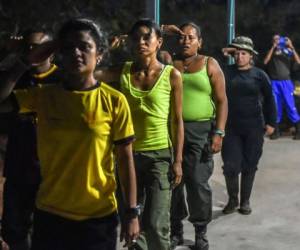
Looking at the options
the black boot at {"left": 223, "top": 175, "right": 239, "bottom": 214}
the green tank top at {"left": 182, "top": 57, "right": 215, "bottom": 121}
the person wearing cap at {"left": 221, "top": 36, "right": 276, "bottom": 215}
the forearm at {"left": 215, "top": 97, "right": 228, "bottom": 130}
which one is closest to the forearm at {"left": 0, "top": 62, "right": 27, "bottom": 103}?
the green tank top at {"left": 182, "top": 57, "right": 215, "bottom": 121}

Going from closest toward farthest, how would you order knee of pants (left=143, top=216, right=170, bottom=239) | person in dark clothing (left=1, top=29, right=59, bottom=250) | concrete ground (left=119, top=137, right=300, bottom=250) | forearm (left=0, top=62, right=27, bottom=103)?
forearm (left=0, top=62, right=27, bottom=103), person in dark clothing (left=1, top=29, right=59, bottom=250), knee of pants (left=143, top=216, right=170, bottom=239), concrete ground (left=119, top=137, right=300, bottom=250)

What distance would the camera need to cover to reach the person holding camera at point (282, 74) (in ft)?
39.8

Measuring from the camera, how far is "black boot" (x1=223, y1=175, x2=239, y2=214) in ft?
23.9

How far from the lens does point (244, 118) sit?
23.4 ft

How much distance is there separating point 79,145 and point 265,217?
3993 millimetres

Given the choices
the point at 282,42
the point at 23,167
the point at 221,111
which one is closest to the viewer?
the point at 23,167

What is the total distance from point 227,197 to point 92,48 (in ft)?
15.3

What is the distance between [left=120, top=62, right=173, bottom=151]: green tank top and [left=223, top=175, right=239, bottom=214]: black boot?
2311 mm

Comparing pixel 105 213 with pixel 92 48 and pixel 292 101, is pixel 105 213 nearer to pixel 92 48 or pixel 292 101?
pixel 92 48

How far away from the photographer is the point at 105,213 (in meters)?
3.67

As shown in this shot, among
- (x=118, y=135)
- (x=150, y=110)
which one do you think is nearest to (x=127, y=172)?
(x=118, y=135)

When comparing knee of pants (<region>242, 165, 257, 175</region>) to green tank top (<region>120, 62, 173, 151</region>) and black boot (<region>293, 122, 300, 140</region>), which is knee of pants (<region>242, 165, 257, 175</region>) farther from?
black boot (<region>293, 122, 300, 140</region>)

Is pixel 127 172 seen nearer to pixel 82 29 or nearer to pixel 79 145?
pixel 79 145

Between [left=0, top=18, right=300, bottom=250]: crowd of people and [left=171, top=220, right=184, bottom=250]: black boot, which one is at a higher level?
[left=0, top=18, right=300, bottom=250]: crowd of people
